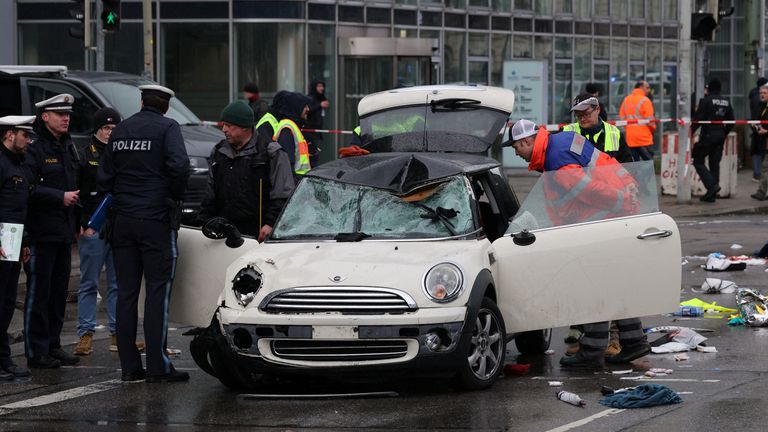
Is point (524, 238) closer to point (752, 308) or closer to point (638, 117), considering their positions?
point (752, 308)

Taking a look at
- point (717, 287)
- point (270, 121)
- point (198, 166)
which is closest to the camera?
point (717, 287)

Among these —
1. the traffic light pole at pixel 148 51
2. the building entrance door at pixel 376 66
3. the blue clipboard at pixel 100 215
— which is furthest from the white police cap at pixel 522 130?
the building entrance door at pixel 376 66

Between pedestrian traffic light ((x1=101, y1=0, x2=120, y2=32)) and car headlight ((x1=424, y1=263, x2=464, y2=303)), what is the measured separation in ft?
43.1

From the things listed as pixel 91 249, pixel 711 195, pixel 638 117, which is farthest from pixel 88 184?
pixel 638 117

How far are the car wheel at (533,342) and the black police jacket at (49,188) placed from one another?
341cm

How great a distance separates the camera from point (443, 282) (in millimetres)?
8992

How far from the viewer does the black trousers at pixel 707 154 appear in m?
24.5

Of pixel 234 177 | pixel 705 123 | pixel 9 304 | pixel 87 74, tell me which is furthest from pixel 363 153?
pixel 705 123

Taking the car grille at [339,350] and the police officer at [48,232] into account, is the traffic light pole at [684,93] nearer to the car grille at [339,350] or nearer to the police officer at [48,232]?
the police officer at [48,232]

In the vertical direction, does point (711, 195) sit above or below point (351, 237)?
below

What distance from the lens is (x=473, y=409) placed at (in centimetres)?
863

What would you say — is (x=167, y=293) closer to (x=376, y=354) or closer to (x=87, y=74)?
(x=376, y=354)

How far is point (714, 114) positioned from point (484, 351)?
16606 millimetres

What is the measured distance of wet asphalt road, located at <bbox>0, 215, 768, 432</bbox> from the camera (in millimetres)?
8242
